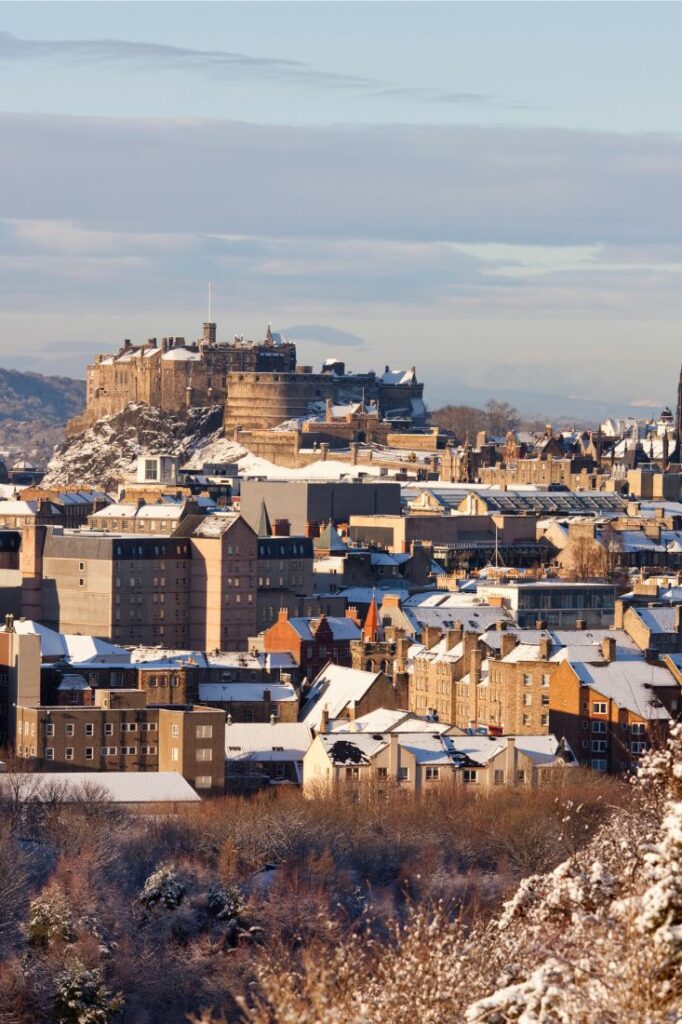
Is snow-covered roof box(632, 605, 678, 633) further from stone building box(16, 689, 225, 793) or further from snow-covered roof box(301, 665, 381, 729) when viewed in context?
stone building box(16, 689, 225, 793)

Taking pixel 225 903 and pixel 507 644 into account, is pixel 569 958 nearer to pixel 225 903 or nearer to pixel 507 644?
pixel 225 903

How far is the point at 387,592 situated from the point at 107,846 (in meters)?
63.7

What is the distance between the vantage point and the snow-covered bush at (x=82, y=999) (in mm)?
47156

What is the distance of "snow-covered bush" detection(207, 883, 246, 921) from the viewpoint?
189 ft

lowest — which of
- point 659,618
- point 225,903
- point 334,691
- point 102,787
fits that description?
point 225,903

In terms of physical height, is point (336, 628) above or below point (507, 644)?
below

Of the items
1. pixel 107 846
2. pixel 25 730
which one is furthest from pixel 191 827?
pixel 25 730

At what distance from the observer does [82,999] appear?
156 feet

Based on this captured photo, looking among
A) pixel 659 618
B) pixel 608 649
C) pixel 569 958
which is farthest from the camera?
pixel 659 618

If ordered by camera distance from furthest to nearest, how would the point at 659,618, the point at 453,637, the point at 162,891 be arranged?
the point at 659,618 < the point at 453,637 < the point at 162,891

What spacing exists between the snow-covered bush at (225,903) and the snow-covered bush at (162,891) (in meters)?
0.69

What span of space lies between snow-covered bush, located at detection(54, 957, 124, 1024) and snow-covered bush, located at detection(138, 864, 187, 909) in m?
9.60

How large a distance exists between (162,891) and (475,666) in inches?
1083

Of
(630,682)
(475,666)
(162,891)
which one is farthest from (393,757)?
(162,891)
